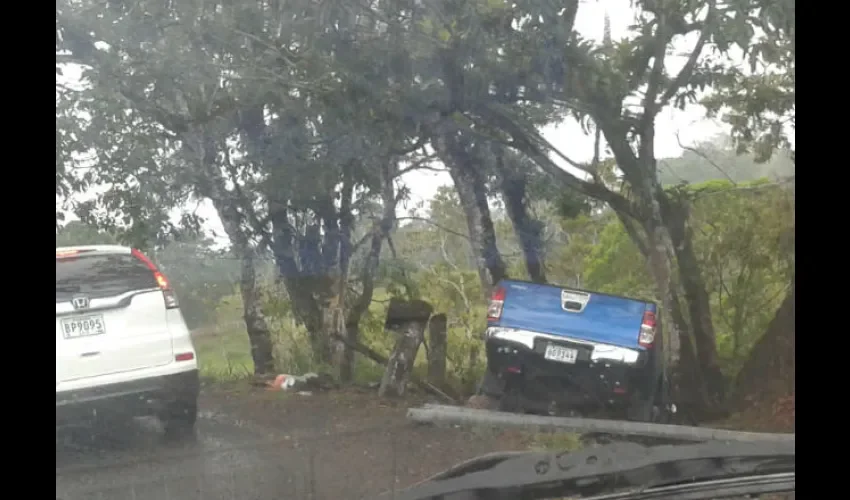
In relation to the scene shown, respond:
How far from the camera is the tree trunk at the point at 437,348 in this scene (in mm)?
3365

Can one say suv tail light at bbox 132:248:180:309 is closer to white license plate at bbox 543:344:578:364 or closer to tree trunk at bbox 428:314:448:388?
tree trunk at bbox 428:314:448:388

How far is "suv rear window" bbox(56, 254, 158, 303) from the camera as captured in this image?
3055 mm

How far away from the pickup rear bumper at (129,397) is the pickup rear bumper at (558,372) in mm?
1140

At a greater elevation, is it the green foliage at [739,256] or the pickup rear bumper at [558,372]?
the green foliage at [739,256]

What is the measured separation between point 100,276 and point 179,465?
73 cm

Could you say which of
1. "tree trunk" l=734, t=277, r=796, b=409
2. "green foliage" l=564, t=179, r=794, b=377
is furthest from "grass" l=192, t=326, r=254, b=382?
"tree trunk" l=734, t=277, r=796, b=409

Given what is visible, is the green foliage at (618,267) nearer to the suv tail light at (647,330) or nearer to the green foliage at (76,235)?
the suv tail light at (647,330)

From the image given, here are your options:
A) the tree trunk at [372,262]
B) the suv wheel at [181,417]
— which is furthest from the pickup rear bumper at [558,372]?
the suv wheel at [181,417]

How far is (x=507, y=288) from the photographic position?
11.3 feet

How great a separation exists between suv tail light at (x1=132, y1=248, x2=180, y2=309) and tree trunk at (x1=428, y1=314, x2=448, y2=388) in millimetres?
966

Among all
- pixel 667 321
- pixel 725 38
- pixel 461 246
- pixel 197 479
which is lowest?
pixel 197 479
